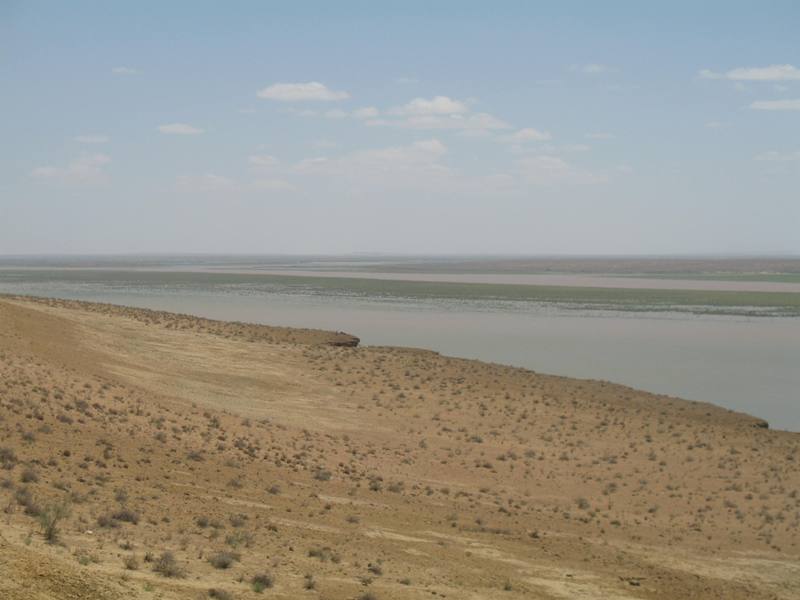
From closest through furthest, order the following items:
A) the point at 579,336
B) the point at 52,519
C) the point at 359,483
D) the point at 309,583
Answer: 1. the point at 52,519
2. the point at 309,583
3. the point at 359,483
4. the point at 579,336

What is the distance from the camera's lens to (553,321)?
66500 mm

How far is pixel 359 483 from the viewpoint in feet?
63.5

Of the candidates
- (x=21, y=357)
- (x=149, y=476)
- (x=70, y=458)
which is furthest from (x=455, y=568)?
(x=21, y=357)

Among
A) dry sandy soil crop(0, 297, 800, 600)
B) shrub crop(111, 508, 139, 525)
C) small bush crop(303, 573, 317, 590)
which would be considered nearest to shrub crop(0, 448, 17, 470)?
dry sandy soil crop(0, 297, 800, 600)

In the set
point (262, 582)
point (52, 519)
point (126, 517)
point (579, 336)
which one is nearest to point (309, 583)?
point (262, 582)

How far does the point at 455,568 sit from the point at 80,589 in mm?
6201

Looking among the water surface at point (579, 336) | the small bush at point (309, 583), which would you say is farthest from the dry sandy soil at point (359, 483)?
the water surface at point (579, 336)

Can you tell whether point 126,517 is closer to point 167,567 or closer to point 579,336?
point 167,567

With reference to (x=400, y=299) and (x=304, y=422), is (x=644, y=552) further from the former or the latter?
(x=400, y=299)

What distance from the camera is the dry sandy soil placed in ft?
37.9

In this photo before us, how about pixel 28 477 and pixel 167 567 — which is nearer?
pixel 167 567

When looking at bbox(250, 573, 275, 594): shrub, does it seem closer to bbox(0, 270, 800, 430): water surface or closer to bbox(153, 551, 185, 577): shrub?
bbox(153, 551, 185, 577): shrub

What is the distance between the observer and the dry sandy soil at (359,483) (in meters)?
11.5

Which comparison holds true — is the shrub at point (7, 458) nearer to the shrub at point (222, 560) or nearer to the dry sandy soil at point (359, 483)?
the dry sandy soil at point (359, 483)
